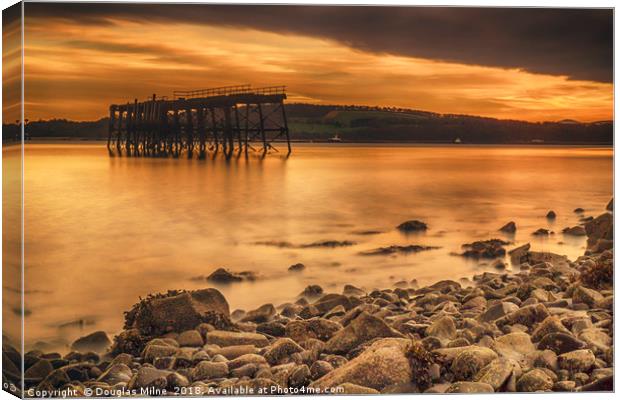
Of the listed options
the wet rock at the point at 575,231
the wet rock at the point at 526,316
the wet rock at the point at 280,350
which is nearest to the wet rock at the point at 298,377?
the wet rock at the point at 280,350

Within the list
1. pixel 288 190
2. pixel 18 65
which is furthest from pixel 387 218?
pixel 18 65

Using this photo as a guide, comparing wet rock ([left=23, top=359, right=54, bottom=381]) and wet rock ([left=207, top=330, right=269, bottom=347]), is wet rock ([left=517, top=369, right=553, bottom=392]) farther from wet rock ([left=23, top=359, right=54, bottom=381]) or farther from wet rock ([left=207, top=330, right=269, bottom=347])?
wet rock ([left=23, top=359, right=54, bottom=381])

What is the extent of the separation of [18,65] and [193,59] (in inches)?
73.7

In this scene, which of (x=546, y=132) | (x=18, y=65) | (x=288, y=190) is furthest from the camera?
(x=546, y=132)

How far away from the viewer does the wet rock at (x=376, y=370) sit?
1103 cm

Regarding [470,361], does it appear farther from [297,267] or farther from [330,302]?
[297,267]

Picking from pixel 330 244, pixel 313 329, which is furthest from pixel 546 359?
pixel 330 244

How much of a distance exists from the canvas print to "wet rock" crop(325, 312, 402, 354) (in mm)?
22

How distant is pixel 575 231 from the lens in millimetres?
12359

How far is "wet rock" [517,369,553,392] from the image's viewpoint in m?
11.3

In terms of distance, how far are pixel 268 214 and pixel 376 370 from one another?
6.89 feet

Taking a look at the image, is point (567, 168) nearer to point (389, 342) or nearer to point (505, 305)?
point (505, 305)

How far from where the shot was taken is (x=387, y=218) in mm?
11938

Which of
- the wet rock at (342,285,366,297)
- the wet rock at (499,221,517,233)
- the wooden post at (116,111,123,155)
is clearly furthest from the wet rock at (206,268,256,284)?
the wet rock at (499,221,517,233)
